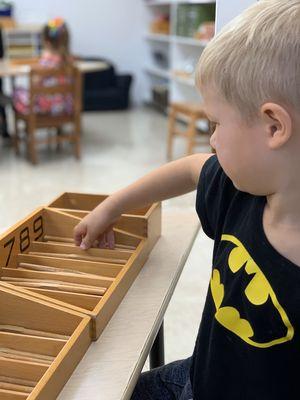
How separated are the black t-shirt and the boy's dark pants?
0.10 meters

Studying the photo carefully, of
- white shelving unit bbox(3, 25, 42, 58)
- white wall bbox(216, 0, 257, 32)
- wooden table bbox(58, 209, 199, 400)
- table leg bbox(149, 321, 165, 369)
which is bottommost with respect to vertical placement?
table leg bbox(149, 321, 165, 369)

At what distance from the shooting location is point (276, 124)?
59 centimetres

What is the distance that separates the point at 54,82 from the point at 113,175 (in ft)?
2.75

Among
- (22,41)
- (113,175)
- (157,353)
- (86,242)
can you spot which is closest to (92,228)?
(86,242)

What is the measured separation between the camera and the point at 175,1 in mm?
5066

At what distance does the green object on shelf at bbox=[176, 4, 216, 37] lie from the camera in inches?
A: 183

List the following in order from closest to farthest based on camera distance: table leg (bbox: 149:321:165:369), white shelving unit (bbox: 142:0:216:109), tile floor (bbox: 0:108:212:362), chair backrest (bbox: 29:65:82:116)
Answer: table leg (bbox: 149:321:165:369) → tile floor (bbox: 0:108:212:362) → chair backrest (bbox: 29:65:82:116) → white shelving unit (bbox: 142:0:216:109)

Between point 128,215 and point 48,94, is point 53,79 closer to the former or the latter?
→ point 48,94

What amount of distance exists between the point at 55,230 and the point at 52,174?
8.84 ft

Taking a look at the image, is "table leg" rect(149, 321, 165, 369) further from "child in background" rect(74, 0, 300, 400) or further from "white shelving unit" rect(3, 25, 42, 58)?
"white shelving unit" rect(3, 25, 42, 58)

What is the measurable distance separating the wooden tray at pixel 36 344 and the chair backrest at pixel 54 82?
307 centimetres

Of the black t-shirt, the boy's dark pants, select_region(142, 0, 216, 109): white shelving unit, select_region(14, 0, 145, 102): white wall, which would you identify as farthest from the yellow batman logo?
select_region(14, 0, 145, 102): white wall

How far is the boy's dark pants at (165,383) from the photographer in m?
0.88

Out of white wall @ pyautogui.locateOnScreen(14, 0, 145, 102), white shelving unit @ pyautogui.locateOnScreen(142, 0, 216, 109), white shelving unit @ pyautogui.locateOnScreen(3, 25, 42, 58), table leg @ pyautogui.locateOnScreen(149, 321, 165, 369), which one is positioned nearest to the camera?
table leg @ pyautogui.locateOnScreen(149, 321, 165, 369)
